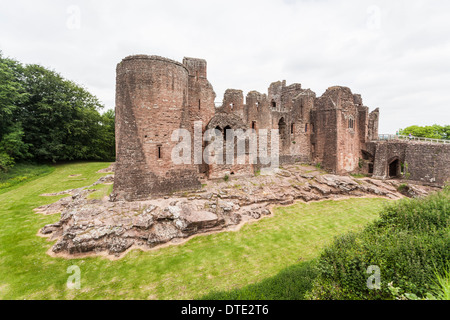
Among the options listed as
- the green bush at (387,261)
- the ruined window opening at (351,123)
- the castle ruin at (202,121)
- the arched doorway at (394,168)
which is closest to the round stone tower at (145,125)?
the castle ruin at (202,121)

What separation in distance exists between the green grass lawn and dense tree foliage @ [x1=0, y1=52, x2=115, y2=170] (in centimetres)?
1704

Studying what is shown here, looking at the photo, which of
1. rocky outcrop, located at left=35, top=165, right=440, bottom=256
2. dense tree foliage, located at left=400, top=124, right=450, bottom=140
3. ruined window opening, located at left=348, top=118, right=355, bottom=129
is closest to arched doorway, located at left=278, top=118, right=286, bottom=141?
rocky outcrop, located at left=35, top=165, right=440, bottom=256

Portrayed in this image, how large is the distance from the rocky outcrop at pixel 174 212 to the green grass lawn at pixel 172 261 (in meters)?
0.76

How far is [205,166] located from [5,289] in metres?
14.7

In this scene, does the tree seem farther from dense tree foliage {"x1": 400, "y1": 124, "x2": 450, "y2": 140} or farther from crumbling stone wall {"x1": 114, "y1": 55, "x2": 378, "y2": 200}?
dense tree foliage {"x1": 400, "y1": 124, "x2": 450, "y2": 140}

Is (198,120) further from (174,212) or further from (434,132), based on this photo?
(434,132)

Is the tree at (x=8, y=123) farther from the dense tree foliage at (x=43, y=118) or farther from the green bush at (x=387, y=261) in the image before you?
the green bush at (x=387, y=261)

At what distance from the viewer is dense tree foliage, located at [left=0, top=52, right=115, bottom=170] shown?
2537cm

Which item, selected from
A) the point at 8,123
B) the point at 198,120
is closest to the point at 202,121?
the point at 198,120

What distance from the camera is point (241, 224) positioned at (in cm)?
1437

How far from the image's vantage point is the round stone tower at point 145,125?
14016 mm
